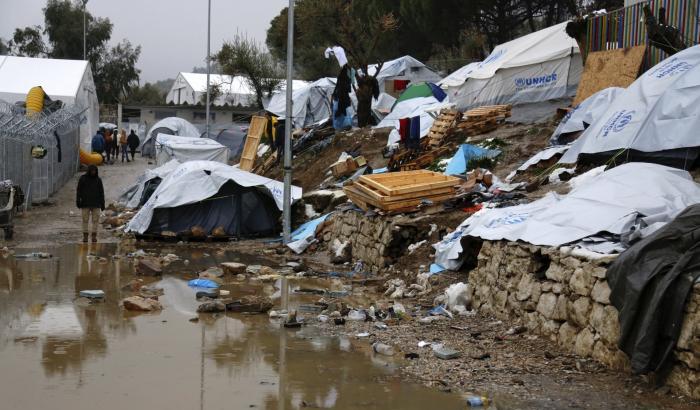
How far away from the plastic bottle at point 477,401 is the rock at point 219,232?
1358cm

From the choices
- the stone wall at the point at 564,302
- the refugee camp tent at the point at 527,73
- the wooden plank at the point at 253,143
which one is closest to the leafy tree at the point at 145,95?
the wooden plank at the point at 253,143

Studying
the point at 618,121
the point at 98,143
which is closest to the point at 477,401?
the point at 618,121

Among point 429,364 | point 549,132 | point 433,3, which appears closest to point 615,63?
point 549,132

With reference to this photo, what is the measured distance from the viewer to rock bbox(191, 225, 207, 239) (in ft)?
64.0

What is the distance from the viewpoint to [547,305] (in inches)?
336

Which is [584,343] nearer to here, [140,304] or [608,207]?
[608,207]

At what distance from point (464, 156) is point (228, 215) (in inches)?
240

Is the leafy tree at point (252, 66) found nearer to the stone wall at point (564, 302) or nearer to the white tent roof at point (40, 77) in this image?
the white tent roof at point (40, 77)

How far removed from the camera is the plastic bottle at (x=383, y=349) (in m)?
8.34

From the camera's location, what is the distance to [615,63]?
57.4ft

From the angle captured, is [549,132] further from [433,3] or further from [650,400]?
[433,3]

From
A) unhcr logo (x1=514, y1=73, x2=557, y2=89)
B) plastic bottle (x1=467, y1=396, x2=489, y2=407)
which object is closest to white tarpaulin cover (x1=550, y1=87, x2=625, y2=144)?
unhcr logo (x1=514, y1=73, x2=557, y2=89)

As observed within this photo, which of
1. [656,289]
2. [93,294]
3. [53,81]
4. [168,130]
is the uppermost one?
[53,81]

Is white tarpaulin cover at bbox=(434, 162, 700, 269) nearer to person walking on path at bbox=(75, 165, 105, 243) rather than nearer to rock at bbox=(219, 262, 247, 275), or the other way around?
rock at bbox=(219, 262, 247, 275)
